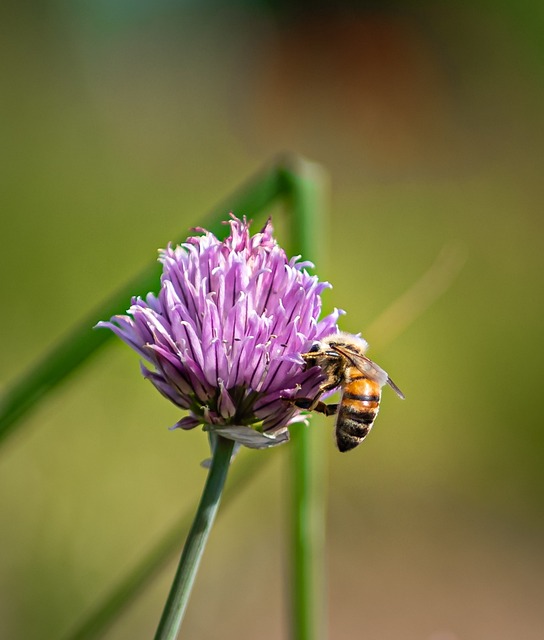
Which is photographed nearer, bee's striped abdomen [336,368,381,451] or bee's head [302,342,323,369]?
bee's head [302,342,323,369]

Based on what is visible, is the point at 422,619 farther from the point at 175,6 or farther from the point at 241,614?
the point at 175,6

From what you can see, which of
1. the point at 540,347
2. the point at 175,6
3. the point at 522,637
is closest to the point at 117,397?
the point at 522,637

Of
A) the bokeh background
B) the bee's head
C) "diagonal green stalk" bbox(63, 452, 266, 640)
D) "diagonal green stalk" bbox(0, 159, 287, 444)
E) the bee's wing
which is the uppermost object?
the bokeh background

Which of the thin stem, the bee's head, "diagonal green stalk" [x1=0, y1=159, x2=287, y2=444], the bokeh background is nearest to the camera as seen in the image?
the bee's head

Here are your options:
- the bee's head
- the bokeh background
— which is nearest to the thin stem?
the bokeh background

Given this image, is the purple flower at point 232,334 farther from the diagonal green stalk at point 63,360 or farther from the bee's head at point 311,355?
the diagonal green stalk at point 63,360

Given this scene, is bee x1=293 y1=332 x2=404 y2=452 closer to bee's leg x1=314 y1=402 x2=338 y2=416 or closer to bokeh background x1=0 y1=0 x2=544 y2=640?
bee's leg x1=314 y1=402 x2=338 y2=416
